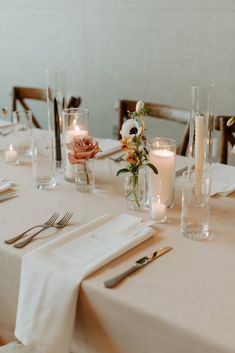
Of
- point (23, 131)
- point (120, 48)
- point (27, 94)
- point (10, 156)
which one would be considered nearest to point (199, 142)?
point (10, 156)

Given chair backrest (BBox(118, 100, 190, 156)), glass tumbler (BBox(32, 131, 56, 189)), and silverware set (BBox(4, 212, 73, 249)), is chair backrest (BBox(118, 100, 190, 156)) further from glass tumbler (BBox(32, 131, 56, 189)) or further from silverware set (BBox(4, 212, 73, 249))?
silverware set (BBox(4, 212, 73, 249))

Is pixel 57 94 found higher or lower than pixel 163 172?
higher

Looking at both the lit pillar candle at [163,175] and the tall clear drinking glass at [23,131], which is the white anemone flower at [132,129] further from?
the tall clear drinking glass at [23,131]

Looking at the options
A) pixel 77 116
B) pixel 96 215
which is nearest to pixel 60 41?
pixel 77 116

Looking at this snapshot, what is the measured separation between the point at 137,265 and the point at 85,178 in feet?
1.63

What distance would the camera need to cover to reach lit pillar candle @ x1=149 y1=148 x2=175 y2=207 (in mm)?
1364

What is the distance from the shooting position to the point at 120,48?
3.17 metres

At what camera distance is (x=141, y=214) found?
1334 millimetres

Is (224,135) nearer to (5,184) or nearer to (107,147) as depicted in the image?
(107,147)

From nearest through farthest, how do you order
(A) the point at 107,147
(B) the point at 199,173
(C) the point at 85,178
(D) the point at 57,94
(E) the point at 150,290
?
(E) the point at 150,290
(B) the point at 199,173
(C) the point at 85,178
(D) the point at 57,94
(A) the point at 107,147

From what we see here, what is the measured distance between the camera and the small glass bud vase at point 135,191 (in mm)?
1360

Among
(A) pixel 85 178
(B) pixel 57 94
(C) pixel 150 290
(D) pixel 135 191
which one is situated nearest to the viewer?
(C) pixel 150 290

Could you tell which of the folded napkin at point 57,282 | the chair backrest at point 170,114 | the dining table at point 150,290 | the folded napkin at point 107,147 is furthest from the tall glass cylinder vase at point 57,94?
the folded napkin at point 57,282

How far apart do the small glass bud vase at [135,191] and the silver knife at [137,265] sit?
25cm
